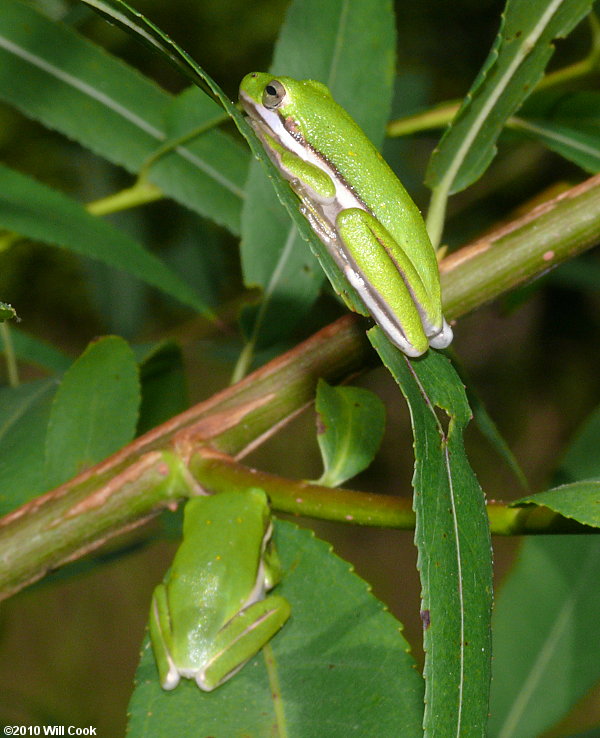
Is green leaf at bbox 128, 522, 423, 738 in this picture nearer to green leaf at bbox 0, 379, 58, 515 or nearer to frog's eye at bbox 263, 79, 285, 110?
green leaf at bbox 0, 379, 58, 515

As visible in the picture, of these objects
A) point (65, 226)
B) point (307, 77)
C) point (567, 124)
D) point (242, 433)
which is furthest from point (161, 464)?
point (567, 124)

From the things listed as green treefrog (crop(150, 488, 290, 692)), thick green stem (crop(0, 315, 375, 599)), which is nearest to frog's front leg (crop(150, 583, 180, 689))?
green treefrog (crop(150, 488, 290, 692))

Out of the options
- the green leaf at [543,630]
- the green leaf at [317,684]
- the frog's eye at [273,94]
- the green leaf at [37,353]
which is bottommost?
the green leaf at [543,630]

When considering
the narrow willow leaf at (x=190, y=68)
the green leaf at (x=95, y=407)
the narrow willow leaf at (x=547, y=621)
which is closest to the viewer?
the narrow willow leaf at (x=190, y=68)

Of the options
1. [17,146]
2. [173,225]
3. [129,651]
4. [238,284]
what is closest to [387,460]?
[238,284]

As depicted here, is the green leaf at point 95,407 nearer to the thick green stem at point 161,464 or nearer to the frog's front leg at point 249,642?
the thick green stem at point 161,464

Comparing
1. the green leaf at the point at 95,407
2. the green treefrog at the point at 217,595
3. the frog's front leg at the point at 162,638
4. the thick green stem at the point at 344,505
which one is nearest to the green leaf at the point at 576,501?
the thick green stem at the point at 344,505

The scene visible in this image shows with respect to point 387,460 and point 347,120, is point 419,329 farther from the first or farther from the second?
point 387,460

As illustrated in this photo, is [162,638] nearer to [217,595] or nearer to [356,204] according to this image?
[217,595]
